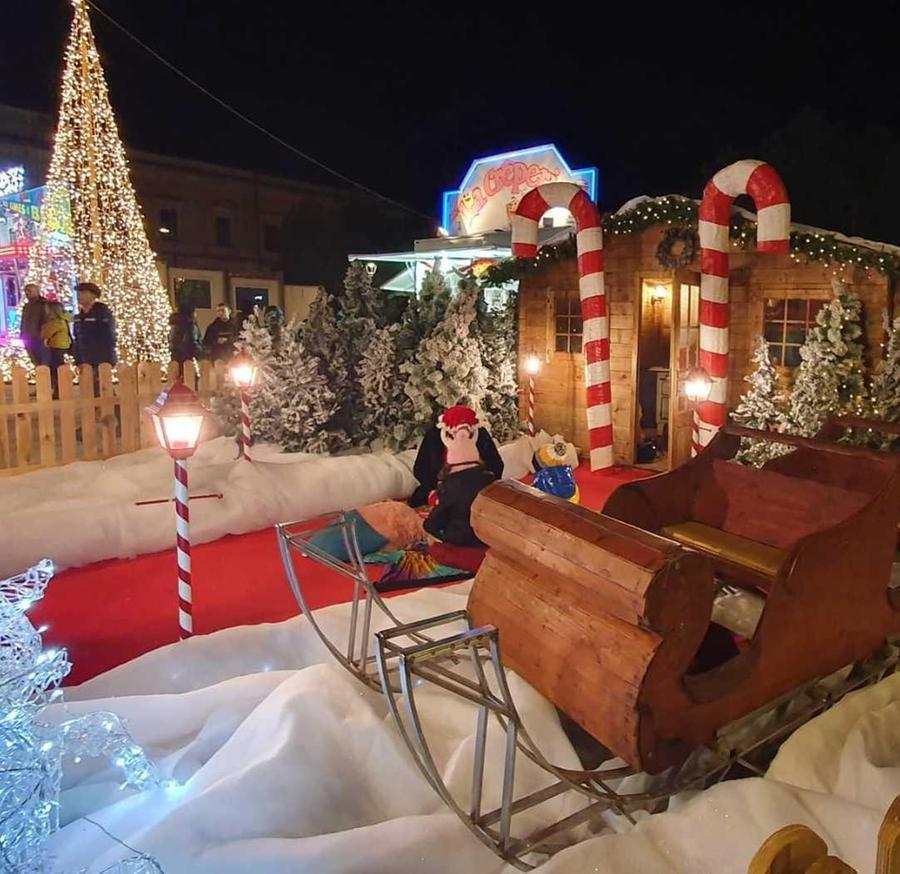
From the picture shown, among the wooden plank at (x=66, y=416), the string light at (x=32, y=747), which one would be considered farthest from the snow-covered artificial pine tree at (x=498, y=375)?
the string light at (x=32, y=747)

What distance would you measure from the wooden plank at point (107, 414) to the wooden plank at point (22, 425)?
677 mm

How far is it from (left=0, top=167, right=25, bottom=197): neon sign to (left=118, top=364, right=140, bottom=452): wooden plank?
11.5 m

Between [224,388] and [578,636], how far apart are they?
705 centimetres

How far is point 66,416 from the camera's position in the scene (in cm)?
761

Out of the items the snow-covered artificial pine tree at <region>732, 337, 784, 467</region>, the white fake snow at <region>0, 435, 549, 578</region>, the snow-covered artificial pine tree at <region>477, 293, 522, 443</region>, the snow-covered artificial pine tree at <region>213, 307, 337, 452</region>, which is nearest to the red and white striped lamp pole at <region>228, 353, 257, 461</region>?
the white fake snow at <region>0, 435, 549, 578</region>

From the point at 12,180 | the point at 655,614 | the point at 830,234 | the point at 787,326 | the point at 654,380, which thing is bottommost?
the point at 655,614

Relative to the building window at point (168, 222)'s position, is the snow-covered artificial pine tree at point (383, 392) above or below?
below

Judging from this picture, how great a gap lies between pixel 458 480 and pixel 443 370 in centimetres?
288

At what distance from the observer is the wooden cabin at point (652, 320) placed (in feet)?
26.9

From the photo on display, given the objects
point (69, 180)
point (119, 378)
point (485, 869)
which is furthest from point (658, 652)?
point (69, 180)

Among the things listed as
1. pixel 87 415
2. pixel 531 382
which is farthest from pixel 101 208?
pixel 531 382

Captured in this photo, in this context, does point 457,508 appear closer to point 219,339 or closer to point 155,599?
point 155,599

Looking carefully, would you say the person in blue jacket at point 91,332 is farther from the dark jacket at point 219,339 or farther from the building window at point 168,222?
the building window at point 168,222

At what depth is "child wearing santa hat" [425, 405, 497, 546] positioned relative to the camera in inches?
228
